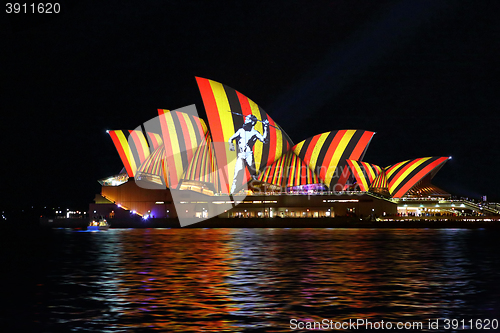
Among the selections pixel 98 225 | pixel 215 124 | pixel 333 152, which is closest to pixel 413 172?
pixel 333 152

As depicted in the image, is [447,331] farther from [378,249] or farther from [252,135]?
[252,135]

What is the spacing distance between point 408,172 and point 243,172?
82.9 feet

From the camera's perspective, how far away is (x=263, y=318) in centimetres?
1320

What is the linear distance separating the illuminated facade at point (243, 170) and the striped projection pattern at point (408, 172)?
0.15 m

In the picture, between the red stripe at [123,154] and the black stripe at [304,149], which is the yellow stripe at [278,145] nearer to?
the black stripe at [304,149]

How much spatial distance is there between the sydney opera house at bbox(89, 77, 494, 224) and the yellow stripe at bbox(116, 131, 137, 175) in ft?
0.48

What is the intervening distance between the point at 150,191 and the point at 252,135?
15.6m

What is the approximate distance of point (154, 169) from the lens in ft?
266

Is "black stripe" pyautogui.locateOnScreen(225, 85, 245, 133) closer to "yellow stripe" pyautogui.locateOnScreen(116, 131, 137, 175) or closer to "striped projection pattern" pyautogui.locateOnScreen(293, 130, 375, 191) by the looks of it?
"striped projection pattern" pyautogui.locateOnScreen(293, 130, 375, 191)

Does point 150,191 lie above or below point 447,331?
above

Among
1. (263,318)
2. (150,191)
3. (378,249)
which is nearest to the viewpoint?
(263,318)

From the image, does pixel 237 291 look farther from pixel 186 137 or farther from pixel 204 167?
pixel 204 167

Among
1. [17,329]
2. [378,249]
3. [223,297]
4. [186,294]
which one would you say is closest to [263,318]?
[223,297]

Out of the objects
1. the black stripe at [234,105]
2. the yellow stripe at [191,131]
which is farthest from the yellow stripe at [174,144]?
the black stripe at [234,105]
